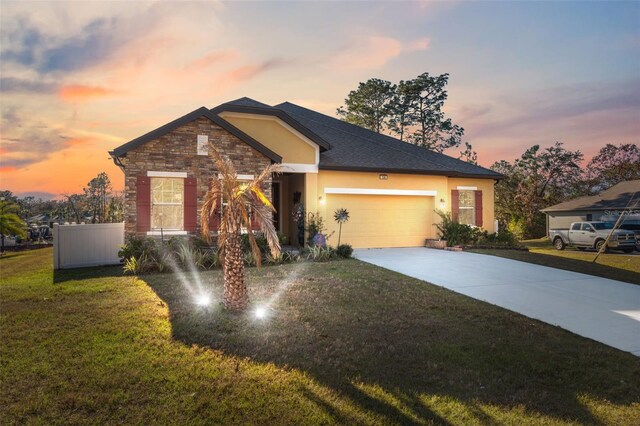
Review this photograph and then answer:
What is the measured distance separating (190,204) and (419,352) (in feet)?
31.4

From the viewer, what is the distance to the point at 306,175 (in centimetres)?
1485

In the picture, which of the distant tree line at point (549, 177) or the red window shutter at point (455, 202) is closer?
the red window shutter at point (455, 202)

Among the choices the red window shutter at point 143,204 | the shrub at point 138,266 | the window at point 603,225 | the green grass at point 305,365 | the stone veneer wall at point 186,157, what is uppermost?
the stone veneer wall at point 186,157

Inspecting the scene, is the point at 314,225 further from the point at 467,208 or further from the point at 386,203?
the point at 467,208

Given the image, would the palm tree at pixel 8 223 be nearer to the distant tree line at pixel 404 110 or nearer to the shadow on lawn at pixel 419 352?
the shadow on lawn at pixel 419 352

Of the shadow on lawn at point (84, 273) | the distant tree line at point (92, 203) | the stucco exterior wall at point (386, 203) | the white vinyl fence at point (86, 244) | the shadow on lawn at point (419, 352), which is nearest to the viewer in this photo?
the shadow on lawn at point (419, 352)

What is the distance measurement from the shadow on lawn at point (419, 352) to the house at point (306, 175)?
5.68 metres

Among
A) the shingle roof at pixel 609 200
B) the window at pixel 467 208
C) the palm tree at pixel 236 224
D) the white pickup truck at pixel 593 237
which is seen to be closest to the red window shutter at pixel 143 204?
the palm tree at pixel 236 224

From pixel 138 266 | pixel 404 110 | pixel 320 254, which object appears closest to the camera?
pixel 138 266

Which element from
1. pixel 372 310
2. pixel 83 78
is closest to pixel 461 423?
pixel 372 310

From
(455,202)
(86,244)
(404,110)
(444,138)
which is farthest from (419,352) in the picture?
(444,138)

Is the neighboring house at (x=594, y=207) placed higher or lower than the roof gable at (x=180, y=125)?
lower

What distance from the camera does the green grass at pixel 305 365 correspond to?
3.29 metres

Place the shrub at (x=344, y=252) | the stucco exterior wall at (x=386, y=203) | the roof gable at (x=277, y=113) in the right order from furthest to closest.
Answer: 1. the stucco exterior wall at (x=386, y=203)
2. the roof gable at (x=277, y=113)
3. the shrub at (x=344, y=252)
